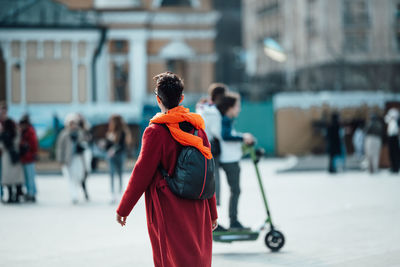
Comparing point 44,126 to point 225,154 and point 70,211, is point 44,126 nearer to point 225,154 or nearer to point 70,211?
point 70,211

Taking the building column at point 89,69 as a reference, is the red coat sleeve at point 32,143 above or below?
below

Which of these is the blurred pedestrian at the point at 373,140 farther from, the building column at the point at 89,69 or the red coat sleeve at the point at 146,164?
the building column at the point at 89,69

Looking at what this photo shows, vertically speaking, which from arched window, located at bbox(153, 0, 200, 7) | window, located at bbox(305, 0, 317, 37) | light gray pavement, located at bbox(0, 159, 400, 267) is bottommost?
light gray pavement, located at bbox(0, 159, 400, 267)

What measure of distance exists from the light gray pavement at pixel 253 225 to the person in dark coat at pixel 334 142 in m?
3.56

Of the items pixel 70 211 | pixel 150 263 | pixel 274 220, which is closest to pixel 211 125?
pixel 150 263

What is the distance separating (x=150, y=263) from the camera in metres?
7.02

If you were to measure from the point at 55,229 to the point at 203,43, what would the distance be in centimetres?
2449

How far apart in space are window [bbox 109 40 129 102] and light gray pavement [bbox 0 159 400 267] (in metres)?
17.3

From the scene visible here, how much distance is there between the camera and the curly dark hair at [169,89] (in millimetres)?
4617

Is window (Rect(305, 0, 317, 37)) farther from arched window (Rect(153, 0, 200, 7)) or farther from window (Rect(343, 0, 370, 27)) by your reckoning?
arched window (Rect(153, 0, 200, 7))

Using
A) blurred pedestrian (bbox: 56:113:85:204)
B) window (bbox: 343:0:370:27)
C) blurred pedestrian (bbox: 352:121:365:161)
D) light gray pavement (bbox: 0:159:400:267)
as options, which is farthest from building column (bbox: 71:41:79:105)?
window (bbox: 343:0:370:27)

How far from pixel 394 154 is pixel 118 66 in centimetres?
1708

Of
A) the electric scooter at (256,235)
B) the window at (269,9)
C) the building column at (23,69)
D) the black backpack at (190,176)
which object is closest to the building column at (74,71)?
the building column at (23,69)

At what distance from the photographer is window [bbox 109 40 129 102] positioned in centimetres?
3200
